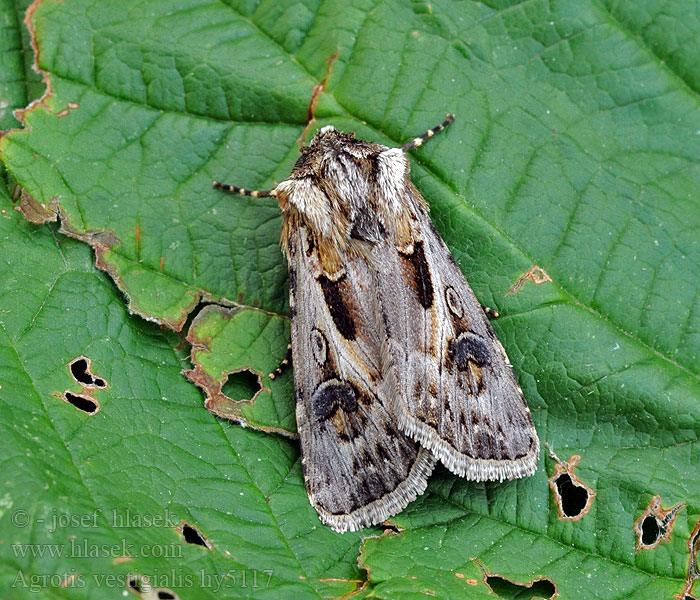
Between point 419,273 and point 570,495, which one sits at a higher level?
point 419,273

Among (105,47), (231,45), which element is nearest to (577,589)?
(231,45)

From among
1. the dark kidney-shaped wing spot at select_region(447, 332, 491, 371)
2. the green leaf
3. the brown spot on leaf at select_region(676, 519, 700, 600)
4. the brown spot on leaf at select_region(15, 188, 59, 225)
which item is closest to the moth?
the dark kidney-shaped wing spot at select_region(447, 332, 491, 371)

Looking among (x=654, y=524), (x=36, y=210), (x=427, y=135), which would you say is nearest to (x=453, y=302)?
(x=427, y=135)

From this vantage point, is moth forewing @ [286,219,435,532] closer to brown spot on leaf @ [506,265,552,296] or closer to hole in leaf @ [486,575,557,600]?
hole in leaf @ [486,575,557,600]

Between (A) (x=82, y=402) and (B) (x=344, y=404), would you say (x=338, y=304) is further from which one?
(A) (x=82, y=402)

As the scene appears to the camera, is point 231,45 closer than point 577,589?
No

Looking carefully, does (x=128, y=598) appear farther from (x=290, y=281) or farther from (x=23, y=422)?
(x=290, y=281)

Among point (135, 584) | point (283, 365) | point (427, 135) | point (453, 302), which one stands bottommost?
point (283, 365)

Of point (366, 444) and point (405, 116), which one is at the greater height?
point (405, 116)
